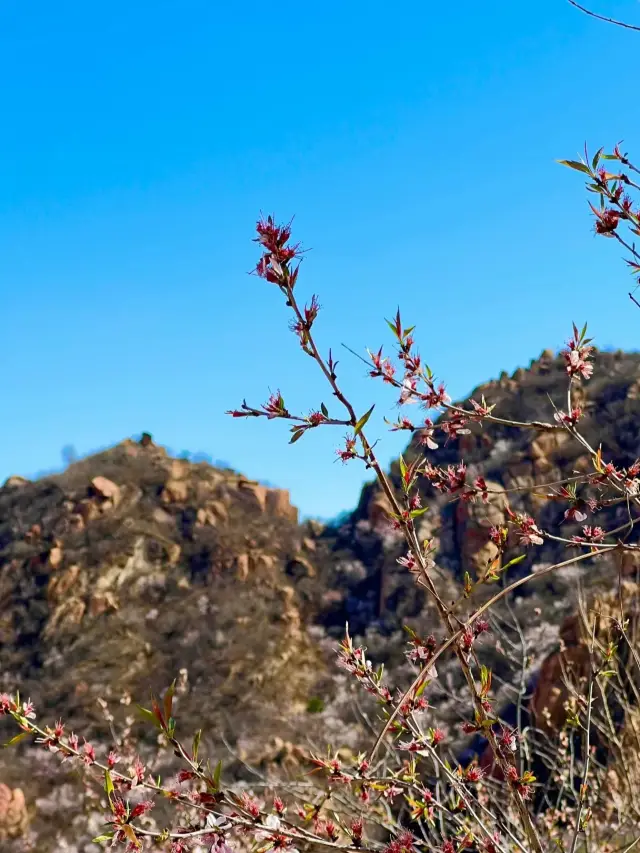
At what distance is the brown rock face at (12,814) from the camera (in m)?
12.4

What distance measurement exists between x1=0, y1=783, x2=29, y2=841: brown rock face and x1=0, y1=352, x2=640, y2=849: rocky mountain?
37mm

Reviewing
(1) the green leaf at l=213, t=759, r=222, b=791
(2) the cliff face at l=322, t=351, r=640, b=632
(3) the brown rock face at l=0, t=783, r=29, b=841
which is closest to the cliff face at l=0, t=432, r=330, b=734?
(2) the cliff face at l=322, t=351, r=640, b=632

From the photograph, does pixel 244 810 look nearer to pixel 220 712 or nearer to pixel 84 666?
pixel 220 712

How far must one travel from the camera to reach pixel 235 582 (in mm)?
23031

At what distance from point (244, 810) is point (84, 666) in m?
19.3

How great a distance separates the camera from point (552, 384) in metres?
28.8

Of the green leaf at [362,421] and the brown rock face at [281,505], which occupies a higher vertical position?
the brown rock face at [281,505]

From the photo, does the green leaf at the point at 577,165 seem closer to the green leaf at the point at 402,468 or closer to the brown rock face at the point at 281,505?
the green leaf at the point at 402,468

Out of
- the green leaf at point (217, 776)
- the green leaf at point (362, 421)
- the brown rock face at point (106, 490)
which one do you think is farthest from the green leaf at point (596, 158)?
the brown rock face at point (106, 490)

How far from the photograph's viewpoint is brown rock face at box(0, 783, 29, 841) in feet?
40.7

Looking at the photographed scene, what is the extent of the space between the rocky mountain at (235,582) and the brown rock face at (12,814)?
0.12ft

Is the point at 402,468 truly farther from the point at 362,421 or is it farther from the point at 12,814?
the point at 12,814

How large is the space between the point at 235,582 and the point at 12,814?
10.9 meters

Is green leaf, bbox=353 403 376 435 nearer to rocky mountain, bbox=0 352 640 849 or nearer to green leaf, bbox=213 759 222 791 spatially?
green leaf, bbox=213 759 222 791
